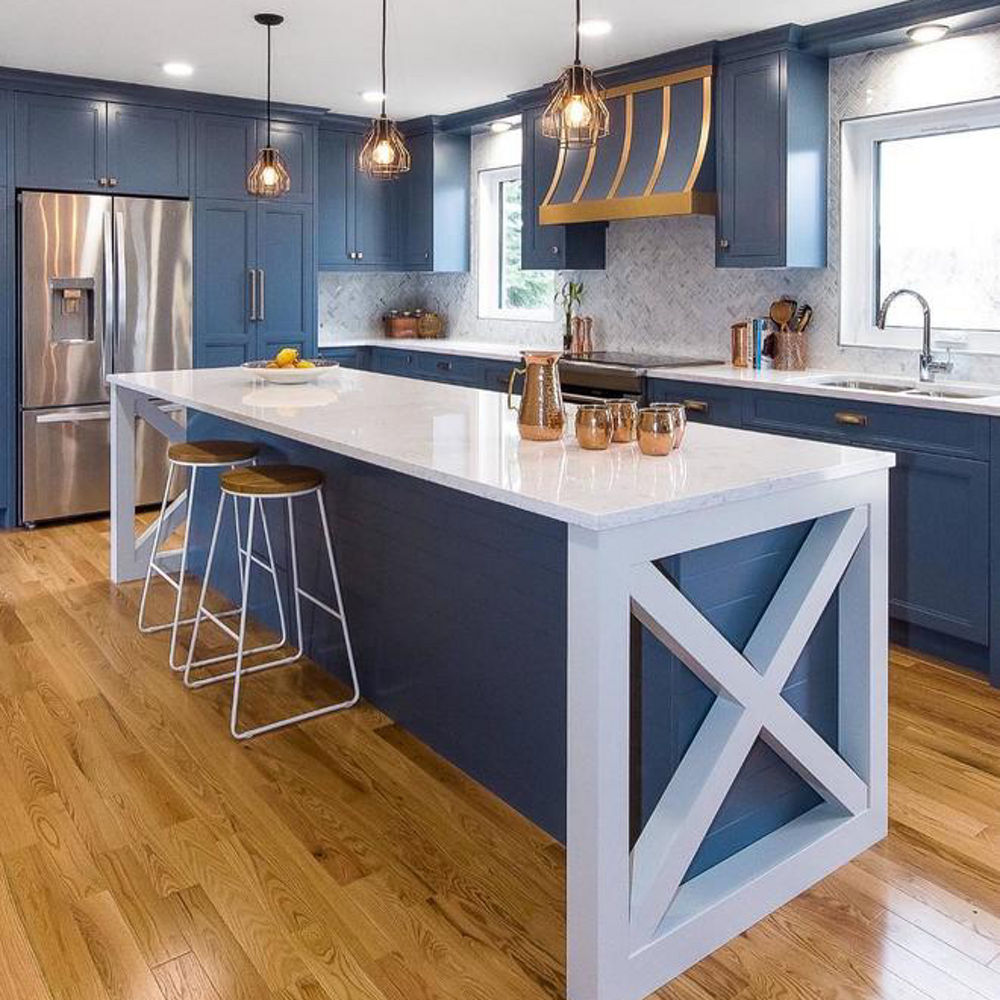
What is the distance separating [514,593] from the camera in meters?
2.38

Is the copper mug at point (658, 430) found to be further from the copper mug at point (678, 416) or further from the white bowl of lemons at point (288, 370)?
the white bowl of lemons at point (288, 370)

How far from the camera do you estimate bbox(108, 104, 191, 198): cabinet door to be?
5430 mm

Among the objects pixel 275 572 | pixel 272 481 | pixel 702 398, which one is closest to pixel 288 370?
pixel 275 572

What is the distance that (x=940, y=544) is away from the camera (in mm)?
3434

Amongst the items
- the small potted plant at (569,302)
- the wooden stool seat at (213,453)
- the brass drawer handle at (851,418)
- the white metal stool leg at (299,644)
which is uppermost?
the small potted plant at (569,302)

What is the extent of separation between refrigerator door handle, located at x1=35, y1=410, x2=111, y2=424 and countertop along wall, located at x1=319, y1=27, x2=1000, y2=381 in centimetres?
175

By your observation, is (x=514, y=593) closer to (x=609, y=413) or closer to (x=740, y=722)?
(x=609, y=413)

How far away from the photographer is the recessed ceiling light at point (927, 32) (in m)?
3.79

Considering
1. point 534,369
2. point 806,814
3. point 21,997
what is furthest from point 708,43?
point 21,997

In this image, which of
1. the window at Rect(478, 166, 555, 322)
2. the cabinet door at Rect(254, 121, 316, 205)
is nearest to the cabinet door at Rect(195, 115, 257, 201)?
the cabinet door at Rect(254, 121, 316, 205)

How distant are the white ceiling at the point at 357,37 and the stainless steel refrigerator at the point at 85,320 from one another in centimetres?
72

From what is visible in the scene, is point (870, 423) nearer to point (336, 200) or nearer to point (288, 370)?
point (288, 370)

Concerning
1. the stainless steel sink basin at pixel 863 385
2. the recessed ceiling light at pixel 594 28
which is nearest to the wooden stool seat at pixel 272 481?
the stainless steel sink basin at pixel 863 385

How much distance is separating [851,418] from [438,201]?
3.68 m
